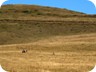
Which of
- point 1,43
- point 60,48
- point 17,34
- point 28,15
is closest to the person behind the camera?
point 60,48

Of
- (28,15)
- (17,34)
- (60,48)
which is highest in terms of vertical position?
(28,15)

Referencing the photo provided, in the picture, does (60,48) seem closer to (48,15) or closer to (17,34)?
(17,34)

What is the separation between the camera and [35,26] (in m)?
57.8

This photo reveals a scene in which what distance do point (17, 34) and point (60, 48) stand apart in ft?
56.2

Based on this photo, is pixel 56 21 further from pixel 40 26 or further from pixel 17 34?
pixel 17 34

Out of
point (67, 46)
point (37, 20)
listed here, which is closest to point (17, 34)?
point (37, 20)

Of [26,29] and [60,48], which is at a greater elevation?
[26,29]

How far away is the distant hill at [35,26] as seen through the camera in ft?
164

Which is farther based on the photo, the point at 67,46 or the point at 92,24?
the point at 92,24

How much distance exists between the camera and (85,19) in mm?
63875

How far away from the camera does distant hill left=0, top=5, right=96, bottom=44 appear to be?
5003cm

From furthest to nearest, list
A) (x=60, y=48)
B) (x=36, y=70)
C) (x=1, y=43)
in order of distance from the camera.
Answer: (x=1, y=43), (x=60, y=48), (x=36, y=70)

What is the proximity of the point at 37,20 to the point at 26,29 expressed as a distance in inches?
305

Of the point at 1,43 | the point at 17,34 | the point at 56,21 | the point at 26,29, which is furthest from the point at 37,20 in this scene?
the point at 1,43
